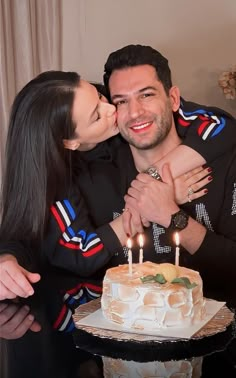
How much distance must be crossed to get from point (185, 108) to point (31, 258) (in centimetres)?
71

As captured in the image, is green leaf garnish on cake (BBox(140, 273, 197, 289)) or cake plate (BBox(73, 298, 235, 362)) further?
green leaf garnish on cake (BBox(140, 273, 197, 289))

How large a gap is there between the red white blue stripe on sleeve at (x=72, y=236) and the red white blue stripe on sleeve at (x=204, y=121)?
0.45m

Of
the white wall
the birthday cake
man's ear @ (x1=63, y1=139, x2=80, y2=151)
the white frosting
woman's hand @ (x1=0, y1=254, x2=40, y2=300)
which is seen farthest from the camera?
the white wall

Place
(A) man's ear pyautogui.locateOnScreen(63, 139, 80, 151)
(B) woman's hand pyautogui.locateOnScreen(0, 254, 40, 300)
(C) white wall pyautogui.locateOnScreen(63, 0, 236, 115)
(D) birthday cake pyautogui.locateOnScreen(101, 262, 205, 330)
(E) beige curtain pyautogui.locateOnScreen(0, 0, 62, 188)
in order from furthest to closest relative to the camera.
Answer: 1. (C) white wall pyautogui.locateOnScreen(63, 0, 236, 115)
2. (E) beige curtain pyautogui.locateOnScreen(0, 0, 62, 188)
3. (A) man's ear pyautogui.locateOnScreen(63, 139, 80, 151)
4. (B) woman's hand pyautogui.locateOnScreen(0, 254, 40, 300)
5. (D) birthday cake pyautogui.locateOnScreen(101, 262, 205, 330)

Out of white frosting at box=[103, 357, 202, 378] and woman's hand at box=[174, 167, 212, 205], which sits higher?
white frosting at box=[103, 357, 202, 378]

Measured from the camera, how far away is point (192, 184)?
1854 millimetres

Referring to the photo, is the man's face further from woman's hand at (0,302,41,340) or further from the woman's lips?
woman's hand at (0,302,41,340)

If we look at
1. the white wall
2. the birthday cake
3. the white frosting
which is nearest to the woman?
the birthday cake

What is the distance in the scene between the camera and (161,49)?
9.43 feet

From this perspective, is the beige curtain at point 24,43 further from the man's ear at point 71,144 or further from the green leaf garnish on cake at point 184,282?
the green leaf garnish on cake at point 184,282

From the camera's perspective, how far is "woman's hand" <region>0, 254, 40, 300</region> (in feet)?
4.52

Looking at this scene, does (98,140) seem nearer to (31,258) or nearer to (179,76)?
(31,258)

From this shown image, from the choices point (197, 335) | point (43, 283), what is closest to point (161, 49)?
point (43, 283)

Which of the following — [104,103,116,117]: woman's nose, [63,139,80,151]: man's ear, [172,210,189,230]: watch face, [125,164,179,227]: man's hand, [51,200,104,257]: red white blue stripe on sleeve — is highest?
[104,103,116,117]: woman's nose
